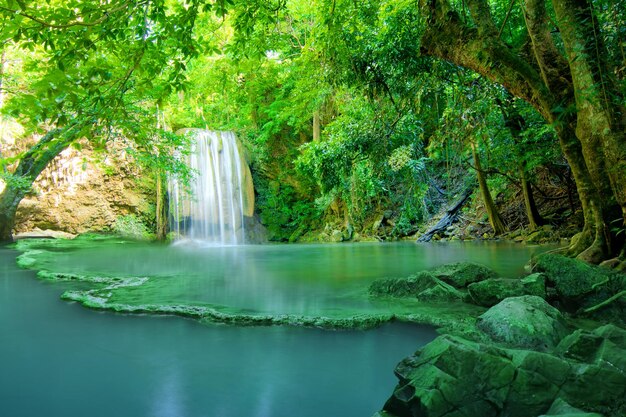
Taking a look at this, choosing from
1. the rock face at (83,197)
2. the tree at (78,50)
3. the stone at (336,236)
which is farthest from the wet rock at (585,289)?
the rock face at (83,197)

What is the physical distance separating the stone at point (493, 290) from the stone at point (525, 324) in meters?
0.69

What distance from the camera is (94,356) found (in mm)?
2541

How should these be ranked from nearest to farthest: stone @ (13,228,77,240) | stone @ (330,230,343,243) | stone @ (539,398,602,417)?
1. stone @ (539,398,602,417)
2. stone @ (13,228,77,240)
3. stone @ (330,230,343,243)

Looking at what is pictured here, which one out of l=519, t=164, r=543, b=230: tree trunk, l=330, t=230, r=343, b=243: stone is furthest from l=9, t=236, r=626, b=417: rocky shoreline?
l=330, t=230, r=343, b=243: stone

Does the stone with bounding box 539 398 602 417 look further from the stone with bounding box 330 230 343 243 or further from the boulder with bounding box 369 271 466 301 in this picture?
the stone with bounding box 330 230 343 243

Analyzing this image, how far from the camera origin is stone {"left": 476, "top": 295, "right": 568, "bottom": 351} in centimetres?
Answer: 242

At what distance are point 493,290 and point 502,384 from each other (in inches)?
80.8

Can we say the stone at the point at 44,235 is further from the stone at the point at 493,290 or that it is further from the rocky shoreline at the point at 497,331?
the stone at the point at 493,290

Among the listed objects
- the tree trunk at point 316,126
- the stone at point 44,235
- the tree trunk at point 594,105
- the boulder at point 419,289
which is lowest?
the boulder at point 419,289

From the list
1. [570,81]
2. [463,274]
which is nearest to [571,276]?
[463,274]

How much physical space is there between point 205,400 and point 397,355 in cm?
122

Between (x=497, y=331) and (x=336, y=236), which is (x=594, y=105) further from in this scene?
(x=336, y=236)

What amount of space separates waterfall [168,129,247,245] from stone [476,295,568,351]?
15.6 m

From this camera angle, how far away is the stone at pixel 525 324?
7.94ft
